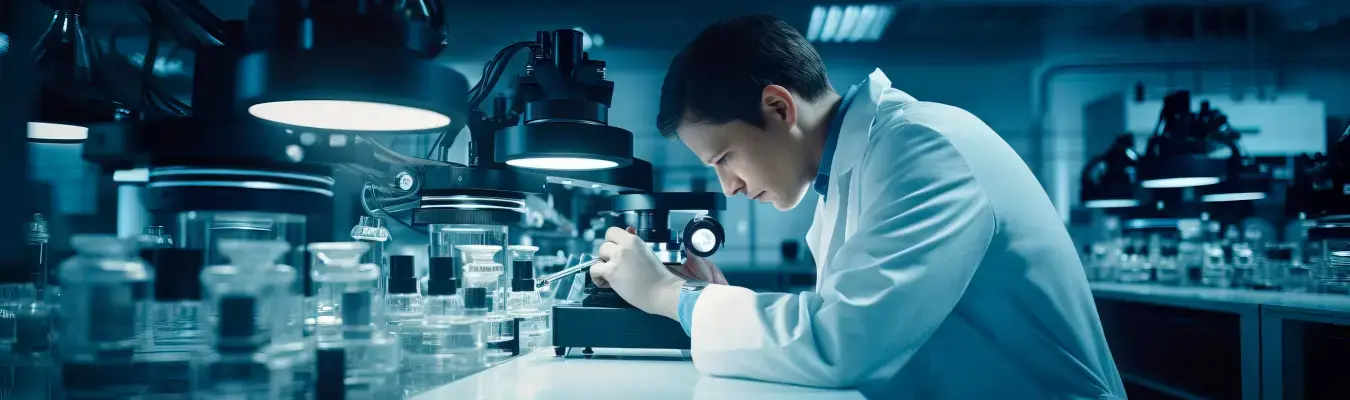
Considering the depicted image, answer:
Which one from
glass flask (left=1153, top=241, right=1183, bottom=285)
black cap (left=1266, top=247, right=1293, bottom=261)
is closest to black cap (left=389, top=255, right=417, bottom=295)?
black cap (left=1266, top=247, right=1293, bottom=261)

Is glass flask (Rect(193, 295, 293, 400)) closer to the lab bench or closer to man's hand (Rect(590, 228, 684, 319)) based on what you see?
man's hand (Rect(590, 228, 684, 319))

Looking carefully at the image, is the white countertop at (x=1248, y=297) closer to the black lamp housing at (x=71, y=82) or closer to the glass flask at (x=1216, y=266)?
the glass flask at (x=1216, y=266)

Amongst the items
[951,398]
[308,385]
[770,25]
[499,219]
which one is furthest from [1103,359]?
[308,385]

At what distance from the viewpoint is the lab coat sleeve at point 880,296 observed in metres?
0.99

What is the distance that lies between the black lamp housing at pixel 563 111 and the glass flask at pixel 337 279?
308 mm

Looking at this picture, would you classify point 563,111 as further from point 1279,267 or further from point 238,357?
point 1279,267

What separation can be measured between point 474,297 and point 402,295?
0.38ft

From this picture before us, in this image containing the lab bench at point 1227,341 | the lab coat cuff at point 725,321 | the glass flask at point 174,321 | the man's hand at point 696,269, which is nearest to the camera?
the glass flask at point 174,321

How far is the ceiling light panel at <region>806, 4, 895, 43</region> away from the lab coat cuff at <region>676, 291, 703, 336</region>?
10.5 feet

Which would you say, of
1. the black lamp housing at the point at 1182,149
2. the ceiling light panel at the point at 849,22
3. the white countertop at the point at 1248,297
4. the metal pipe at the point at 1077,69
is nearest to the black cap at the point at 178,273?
the white countertop at the point at 1248,297

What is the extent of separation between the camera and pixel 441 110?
70cm

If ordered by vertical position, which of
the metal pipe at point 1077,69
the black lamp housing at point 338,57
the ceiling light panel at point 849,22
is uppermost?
the ceiling light panel at point 849,22

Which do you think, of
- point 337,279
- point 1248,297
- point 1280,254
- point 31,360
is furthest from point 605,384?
point 1280,254

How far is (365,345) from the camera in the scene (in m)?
0.98
